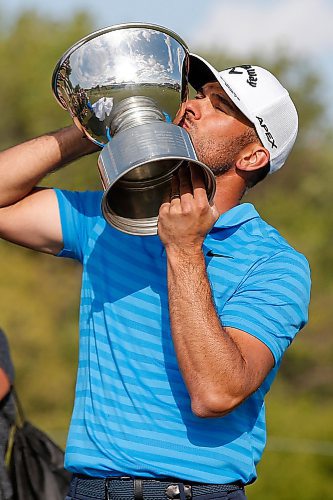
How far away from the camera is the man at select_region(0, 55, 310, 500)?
2.96 metres

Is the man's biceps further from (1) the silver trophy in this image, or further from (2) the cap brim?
(2) the cap brim

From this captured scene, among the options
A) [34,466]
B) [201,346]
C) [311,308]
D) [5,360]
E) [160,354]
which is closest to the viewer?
[201,346]

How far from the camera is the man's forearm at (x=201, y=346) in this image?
2859 millimetres

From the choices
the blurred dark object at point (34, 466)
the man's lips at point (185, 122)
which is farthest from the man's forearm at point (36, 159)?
the blurred dark object at point (34, 466)

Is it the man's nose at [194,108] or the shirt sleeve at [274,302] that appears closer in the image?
the shirt sleeve at [274,302]

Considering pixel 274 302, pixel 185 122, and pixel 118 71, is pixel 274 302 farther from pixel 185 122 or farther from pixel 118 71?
pixel 118 71

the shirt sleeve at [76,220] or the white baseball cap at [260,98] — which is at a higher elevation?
the white baseball cap at [260,98]

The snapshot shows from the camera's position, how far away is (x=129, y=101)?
9.96ft

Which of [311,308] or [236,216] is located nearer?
[236,216]

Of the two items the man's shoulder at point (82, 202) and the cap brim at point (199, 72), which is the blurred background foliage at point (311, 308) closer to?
the man's shoulder at point (82, 202)

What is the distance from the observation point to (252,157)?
11.9 ft

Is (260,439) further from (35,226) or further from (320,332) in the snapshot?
(320,332)

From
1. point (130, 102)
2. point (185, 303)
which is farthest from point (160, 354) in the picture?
point (130, 102)

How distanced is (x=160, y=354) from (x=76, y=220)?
68 cm
